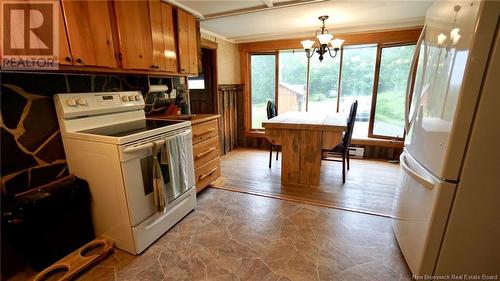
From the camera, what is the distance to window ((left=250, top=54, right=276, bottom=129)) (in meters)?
4.48

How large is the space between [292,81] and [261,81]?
643 mm

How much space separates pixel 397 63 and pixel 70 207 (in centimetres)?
459

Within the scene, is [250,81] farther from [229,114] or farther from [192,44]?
[192,44]

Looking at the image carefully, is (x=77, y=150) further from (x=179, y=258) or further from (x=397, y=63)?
(x=397, y=63)

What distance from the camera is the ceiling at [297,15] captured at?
2477 mm

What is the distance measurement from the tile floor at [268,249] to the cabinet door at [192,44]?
174 cm

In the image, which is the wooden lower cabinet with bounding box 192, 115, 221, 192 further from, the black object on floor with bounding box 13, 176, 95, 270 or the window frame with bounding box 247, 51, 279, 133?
the window frame with bounding box 247, 51, 279, 133

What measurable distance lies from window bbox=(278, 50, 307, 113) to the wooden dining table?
1701 millimetres

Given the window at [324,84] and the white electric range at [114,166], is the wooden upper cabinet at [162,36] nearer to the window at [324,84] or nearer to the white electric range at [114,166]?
the white electric range at [114,166]

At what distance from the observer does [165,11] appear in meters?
2.29

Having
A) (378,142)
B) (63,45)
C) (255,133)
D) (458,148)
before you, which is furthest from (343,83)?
(63,45)

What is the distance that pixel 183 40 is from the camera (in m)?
2.58

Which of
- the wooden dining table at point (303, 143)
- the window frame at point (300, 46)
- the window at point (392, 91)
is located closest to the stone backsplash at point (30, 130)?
the wooden dining table at point (303, 143)

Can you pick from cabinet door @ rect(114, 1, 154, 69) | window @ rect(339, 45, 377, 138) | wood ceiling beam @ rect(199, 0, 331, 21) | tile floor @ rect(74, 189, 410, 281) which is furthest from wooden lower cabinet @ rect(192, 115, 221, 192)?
window @ rect(339, 45, 377, 138)
